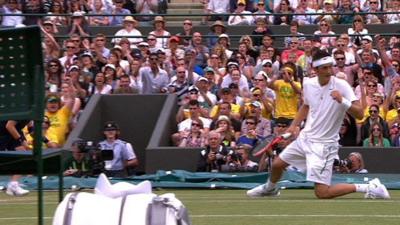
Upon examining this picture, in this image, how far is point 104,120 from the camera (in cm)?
2064

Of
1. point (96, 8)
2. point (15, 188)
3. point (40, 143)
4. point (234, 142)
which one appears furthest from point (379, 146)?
point (40, 143)

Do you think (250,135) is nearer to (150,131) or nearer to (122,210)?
(150,131)

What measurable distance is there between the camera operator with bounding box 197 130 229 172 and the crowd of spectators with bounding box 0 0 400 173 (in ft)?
0.11

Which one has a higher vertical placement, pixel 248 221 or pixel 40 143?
pixel 40 143

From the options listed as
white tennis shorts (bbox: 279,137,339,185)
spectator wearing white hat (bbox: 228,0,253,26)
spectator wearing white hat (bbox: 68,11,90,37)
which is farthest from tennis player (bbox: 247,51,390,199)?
spectator wearing white hat (bbox: 228,0,253,26)

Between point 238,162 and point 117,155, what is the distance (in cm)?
187

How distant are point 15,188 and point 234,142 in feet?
13.3

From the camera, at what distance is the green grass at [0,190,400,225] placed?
11.4 metres

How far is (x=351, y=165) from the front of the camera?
57.4 ft

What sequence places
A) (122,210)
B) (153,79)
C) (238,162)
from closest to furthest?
1. (122,210)
2. (238,162)
3. (153,79)

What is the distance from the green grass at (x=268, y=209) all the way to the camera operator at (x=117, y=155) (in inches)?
108

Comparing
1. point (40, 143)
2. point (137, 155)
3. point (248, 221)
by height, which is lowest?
point (137, 155)

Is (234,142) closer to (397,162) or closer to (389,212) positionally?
(397,162)

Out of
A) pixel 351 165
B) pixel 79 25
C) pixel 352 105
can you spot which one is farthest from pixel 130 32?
pixel 352 105
